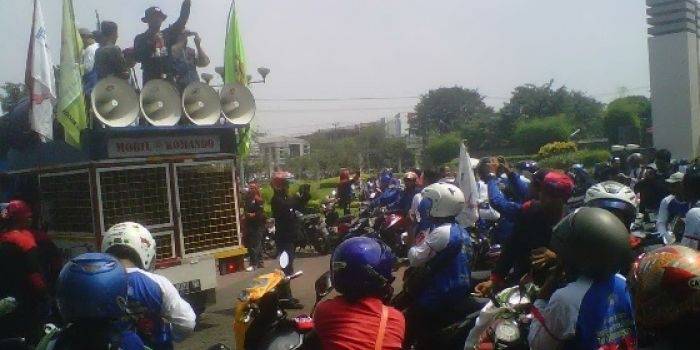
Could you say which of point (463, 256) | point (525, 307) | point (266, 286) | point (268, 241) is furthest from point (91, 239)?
point (268, 241)

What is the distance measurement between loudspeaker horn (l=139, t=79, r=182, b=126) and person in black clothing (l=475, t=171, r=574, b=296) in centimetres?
435

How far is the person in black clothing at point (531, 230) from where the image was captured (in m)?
4.76

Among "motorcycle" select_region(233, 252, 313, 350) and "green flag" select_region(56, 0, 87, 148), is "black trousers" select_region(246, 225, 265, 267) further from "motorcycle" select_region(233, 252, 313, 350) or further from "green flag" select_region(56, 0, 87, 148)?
"motorcycle" select_region(233, 252, 313, 350)

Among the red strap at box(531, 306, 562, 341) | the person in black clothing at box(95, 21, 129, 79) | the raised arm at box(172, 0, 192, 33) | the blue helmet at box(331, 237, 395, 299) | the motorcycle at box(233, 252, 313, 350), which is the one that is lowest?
the motorcycle at box(233, 252, 313, 350)

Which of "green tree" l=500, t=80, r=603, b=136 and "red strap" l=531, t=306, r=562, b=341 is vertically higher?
"green tree" l=500, t=80, r=603, b=136

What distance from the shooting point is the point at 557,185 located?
15.5 ft

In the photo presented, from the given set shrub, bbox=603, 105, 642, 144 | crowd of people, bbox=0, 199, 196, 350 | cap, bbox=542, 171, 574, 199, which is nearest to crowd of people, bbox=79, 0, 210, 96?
crowd of people, bbox=0, 199, 196, 350

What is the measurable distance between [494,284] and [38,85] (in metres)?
5.51

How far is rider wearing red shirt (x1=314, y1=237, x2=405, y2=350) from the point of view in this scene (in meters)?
3.05

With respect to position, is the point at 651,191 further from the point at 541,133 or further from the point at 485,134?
the point at 485,134

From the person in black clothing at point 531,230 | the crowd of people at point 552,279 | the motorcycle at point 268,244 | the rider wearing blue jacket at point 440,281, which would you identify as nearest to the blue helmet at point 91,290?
the crowd of people at point 552,279

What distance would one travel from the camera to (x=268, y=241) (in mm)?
15203

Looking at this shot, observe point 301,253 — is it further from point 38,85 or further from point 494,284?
point 494,284

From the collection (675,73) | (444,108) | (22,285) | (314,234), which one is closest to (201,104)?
(22,285)
